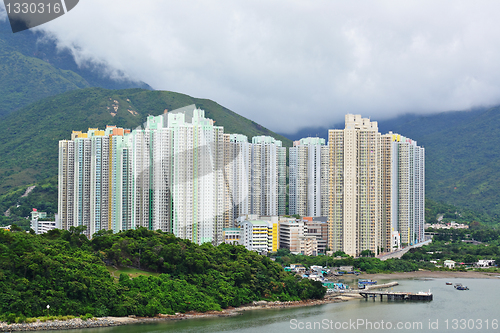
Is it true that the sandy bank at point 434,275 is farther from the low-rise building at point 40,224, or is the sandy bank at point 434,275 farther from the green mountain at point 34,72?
the green mountain at point 34,72

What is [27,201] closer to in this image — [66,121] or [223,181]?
[66,121]

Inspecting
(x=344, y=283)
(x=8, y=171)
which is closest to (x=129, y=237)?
(x=344, y=283)

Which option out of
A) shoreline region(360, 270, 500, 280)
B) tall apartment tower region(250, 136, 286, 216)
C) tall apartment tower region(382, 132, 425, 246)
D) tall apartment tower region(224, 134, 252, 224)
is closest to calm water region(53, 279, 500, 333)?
shoreline region(360, 270, 500, 280)

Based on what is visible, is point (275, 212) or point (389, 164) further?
point (275, 212)

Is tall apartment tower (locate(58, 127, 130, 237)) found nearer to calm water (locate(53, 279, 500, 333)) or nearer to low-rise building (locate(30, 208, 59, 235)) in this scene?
low-rise building (locate(30, 208, 59, 235))

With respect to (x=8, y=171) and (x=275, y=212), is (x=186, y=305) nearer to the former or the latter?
(x=275, y=212)
